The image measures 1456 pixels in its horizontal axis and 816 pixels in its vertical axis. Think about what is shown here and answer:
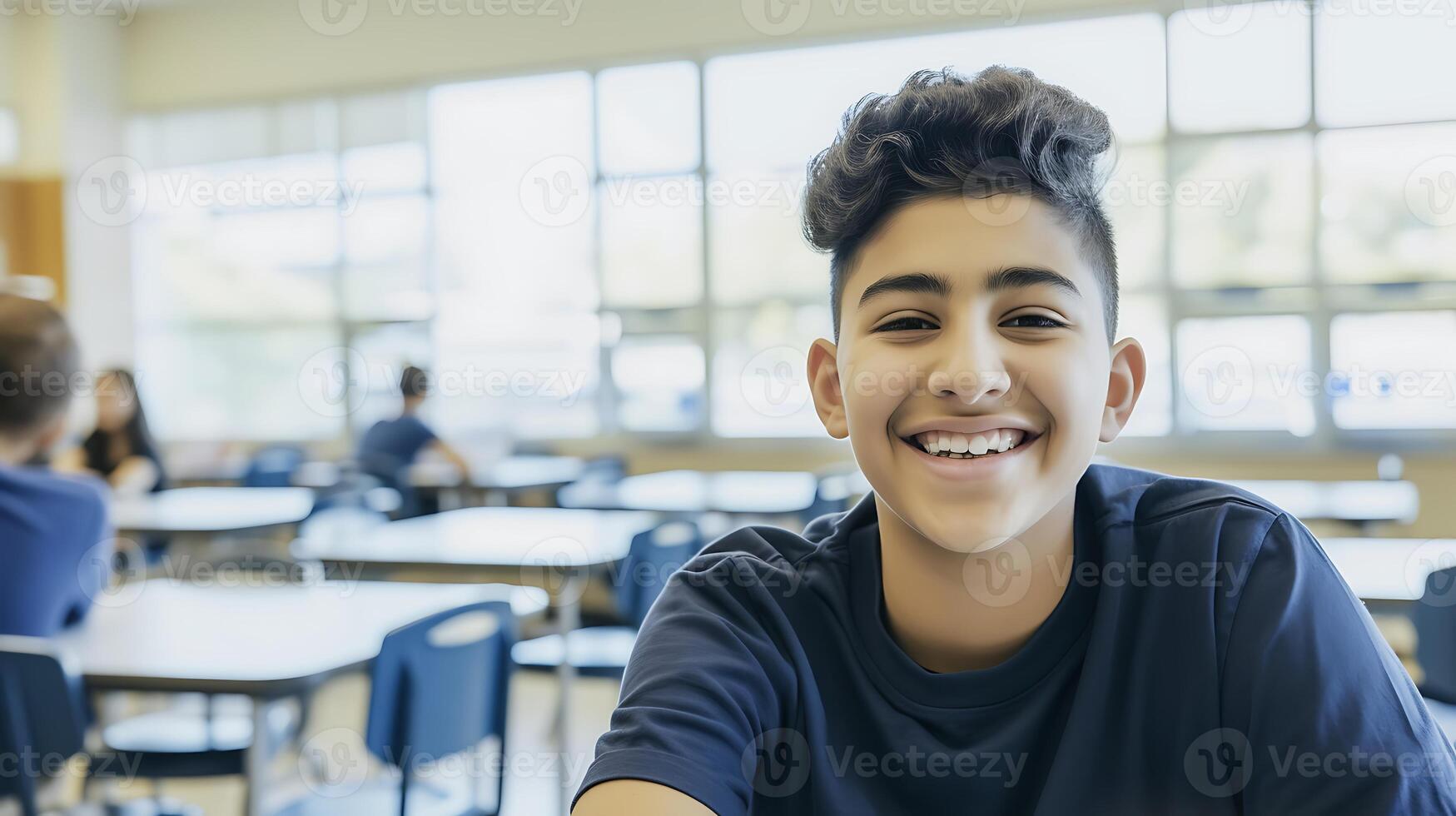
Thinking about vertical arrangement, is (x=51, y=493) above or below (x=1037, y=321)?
below

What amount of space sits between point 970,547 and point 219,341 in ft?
28.0

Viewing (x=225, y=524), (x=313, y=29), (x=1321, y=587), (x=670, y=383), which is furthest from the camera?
(x=313, y=29)

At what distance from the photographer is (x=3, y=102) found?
7.99 m

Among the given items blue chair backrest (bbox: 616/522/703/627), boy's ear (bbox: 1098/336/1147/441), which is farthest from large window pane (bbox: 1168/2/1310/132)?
boy's ear (bbox: 1098/336/1147/441)

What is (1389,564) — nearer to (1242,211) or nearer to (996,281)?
(996,281)

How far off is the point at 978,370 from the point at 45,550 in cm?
237

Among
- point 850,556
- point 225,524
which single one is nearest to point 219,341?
point 225,524

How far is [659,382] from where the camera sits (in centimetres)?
716

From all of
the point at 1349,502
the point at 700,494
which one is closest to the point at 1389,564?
the point at 1349,502

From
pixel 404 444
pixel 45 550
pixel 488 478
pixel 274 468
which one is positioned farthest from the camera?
pixel 274 468

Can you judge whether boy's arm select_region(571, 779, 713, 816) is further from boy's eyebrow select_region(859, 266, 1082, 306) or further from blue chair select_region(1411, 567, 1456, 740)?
blue chair select_region(1411, 567, 1456, 740)

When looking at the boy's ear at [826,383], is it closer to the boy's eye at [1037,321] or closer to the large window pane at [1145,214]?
the boy's eye at [1037,321]

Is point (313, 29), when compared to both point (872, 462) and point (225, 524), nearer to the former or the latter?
point (225, 524)

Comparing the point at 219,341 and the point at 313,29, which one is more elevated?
the point at 313,29
